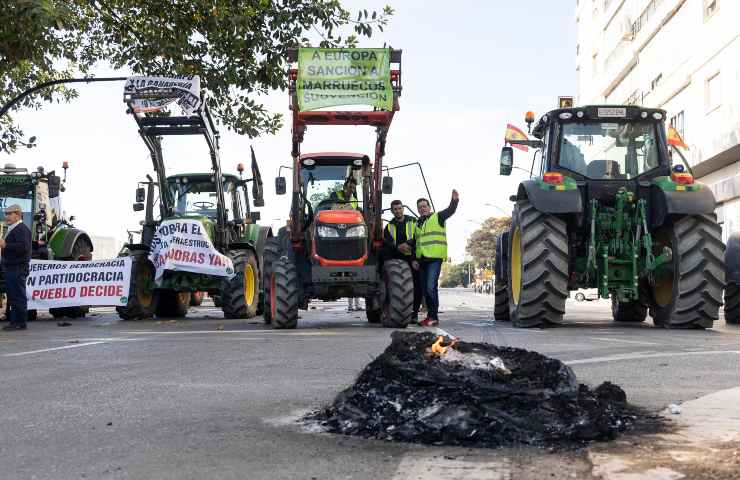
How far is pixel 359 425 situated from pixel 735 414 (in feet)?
6.54

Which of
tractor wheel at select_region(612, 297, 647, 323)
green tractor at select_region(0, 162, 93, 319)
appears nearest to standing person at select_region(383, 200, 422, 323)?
tractor wheel at select_region(612, 297, 647, 323)

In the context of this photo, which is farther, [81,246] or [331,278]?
[81,246]

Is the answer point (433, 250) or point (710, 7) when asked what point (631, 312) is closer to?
point (433, 250)

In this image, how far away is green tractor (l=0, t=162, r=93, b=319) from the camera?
1936 centimetres

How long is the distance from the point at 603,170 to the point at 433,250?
8.85 ft

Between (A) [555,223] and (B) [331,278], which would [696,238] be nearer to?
(A) [555,223]

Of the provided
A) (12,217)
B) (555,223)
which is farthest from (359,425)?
(12,217)

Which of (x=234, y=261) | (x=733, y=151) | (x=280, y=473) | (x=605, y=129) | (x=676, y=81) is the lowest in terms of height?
(x=280, y=473)

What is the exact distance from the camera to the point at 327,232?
1466 cm

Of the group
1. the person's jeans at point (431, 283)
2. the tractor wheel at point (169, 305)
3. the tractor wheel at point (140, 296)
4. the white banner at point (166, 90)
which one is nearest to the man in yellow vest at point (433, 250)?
the person's jeans at point (431, 283)

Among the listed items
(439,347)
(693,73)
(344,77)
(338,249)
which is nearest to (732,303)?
(338,249)

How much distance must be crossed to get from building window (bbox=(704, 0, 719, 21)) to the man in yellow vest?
26.9m

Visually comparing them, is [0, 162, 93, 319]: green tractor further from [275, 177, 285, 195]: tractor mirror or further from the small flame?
the small flame

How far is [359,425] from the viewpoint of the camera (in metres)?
4.89
